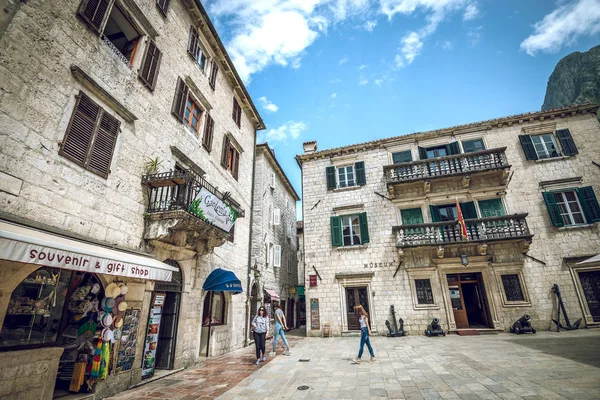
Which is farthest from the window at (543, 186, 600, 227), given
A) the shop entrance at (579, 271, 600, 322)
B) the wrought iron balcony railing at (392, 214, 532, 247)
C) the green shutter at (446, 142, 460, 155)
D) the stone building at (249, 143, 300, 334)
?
the stone building at (249, 143, 300, 334)

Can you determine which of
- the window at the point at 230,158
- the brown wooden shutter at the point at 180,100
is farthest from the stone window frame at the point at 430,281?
the brown wooden shutter at the point at 180,100

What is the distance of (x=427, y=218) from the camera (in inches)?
577

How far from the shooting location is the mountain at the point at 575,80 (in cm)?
3231

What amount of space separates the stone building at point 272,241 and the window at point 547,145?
15199mm

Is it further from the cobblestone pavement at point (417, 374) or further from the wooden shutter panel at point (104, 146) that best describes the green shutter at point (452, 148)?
the wooden shutter panel at point (104, 146)

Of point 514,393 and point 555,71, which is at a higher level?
point 555,71

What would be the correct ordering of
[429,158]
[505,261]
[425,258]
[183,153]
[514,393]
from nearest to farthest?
[514,393] < [183,153] < [505,261] < [425,258] < [429,158]

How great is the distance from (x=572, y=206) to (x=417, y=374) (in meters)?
13.4

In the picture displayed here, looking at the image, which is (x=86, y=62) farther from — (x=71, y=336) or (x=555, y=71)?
(x=555, y=71)

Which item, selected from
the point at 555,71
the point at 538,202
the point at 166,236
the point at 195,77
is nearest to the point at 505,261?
the point at 538,202

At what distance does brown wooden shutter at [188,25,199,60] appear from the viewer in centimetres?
1060

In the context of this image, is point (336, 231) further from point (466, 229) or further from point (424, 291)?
point (466, 229)

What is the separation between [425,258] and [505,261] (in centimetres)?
370

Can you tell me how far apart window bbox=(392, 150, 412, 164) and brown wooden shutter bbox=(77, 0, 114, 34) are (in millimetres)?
14800
